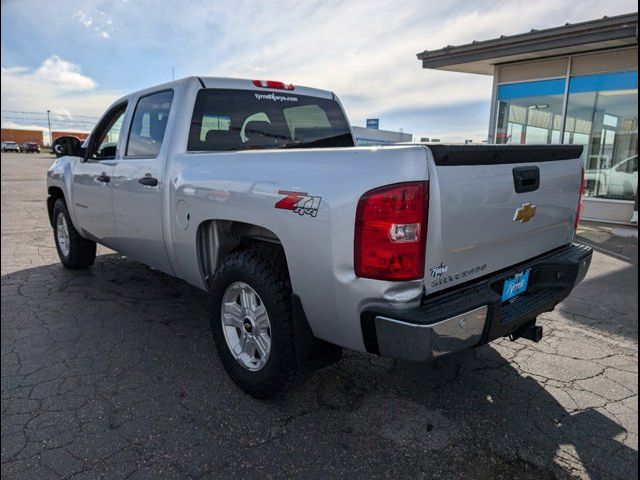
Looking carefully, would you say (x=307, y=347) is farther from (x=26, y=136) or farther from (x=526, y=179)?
(x=26, y=136)

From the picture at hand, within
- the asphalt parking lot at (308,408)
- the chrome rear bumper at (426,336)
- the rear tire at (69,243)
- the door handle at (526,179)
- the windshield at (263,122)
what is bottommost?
the asphalt parking lot at (308,408)

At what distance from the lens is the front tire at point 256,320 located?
2.52 metres

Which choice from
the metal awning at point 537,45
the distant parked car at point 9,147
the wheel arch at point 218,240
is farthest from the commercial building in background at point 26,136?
the wheel arch at point 218,240

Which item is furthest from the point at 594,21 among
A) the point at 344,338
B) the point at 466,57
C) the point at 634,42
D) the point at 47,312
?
the point at 47,312

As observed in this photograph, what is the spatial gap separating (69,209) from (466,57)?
28.2 feet

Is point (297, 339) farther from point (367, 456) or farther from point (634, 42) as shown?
point (634, 42)

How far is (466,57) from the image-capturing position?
33.4 ft

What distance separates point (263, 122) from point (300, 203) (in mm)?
1753

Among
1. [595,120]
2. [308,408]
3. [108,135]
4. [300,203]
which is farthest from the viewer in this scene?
[595,120]

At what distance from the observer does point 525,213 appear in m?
2.56

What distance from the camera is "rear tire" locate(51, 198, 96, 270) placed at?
5.32 meters

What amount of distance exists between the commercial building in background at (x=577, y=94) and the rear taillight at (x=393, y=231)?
845 centimetres

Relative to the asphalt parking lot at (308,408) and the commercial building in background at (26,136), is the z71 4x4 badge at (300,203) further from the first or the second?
the commercial building in background at (26,136)

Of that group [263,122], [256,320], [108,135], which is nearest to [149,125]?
[263,122]
